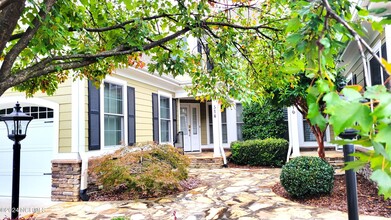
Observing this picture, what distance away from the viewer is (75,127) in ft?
19.9

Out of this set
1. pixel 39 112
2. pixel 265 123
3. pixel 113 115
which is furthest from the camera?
pixel 265 123

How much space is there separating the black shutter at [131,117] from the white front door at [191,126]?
4.12m

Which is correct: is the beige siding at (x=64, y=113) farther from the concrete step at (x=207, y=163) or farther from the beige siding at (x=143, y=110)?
the concrete step at (x=207, y=163)

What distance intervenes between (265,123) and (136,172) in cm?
674

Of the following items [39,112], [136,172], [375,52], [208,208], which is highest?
[375,52]

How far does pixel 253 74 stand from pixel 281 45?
97 cm

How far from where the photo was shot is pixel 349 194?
2822 mm

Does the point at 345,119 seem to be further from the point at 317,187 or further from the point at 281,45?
the point at 317,187

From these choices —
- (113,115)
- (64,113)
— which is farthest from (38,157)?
(113,115)

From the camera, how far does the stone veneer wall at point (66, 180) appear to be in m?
6.02

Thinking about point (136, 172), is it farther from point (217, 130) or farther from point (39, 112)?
point (217, 130)

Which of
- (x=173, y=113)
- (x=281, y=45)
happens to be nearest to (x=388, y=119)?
(x=281, y=45)

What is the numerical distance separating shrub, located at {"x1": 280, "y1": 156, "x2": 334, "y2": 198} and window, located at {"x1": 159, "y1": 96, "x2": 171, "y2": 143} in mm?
5483

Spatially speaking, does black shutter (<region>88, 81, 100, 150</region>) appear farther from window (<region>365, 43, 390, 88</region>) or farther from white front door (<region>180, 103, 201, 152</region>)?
window (<region>365, 43, 390, 88</region>)
